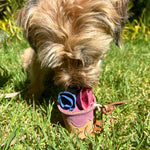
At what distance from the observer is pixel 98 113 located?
8.01 feet

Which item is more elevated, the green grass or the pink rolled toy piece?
the pink rolled toy piece

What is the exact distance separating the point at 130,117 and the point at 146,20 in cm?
553

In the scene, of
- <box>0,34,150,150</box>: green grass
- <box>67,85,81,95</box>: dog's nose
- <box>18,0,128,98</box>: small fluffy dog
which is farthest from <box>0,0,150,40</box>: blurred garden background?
<box>67,85,81,95</box>: dog's nose

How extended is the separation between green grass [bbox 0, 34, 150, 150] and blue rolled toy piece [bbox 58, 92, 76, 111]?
11.4 inches

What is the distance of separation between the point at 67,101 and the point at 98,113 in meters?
0.59

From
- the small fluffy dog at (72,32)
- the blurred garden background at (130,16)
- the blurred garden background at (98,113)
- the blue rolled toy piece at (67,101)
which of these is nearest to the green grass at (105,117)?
the blurred garden background at (98,113)

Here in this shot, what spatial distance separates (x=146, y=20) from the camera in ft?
23.0

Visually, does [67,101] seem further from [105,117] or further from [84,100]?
[105,117]

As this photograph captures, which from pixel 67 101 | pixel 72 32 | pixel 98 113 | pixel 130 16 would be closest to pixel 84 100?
pixel 67 101

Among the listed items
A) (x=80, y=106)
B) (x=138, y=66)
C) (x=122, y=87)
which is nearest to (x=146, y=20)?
(x=138, y=66)

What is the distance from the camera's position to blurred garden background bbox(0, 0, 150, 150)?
76.2 inches

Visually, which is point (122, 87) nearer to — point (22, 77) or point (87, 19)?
point (87, 19)

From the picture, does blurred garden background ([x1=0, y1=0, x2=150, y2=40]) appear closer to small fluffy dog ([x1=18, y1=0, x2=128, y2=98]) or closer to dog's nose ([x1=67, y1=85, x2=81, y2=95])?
small fluffy dog ([x1=18, y1=0, x2=128, y2=98])

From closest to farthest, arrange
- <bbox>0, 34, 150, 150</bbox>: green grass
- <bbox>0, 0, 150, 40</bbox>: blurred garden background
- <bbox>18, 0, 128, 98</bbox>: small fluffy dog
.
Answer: <bbox>0, 34, 150, 150</bbox>: green grass < <bbox>18, 0, 128, 98</bbox>: small fluffy dog < <bbox>0, 0, 150, 40</bbox>: blurred garden background
